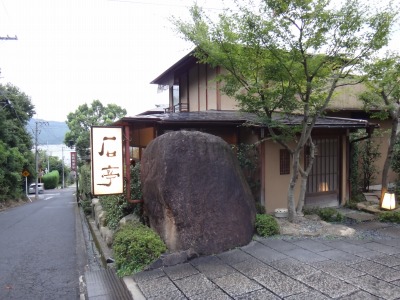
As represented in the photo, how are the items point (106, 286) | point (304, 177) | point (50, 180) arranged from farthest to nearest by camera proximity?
point (50, 180) → point (304, 177) → point (106, 286)

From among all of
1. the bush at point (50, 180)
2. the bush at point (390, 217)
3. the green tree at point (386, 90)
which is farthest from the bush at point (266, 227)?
the bush at point (50, 180)

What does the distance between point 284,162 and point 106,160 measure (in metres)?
6.26

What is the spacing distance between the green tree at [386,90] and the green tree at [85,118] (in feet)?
108

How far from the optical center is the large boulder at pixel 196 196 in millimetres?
7043

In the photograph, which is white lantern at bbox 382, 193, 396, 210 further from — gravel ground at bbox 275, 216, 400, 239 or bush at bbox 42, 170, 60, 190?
bush at bbox 42, 170, 60, 190

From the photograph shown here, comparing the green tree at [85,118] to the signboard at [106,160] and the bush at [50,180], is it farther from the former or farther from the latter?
the signboard at [106,160]

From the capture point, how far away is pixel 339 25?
7887 mm

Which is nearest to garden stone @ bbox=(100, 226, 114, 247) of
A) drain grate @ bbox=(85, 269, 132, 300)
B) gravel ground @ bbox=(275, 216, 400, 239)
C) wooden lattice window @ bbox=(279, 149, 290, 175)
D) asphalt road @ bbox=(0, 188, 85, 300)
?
asphalt road @ bbox=(0, 188, 85, 300)

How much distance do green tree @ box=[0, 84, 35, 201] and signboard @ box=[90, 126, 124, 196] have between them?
2175 cm

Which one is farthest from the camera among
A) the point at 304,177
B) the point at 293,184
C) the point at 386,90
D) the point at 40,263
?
the point at 386,90

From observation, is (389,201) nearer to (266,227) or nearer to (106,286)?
(266,227)

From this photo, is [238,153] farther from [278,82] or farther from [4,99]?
[4,99]

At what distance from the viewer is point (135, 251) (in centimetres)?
658

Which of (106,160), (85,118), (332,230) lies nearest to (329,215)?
(332,230)
